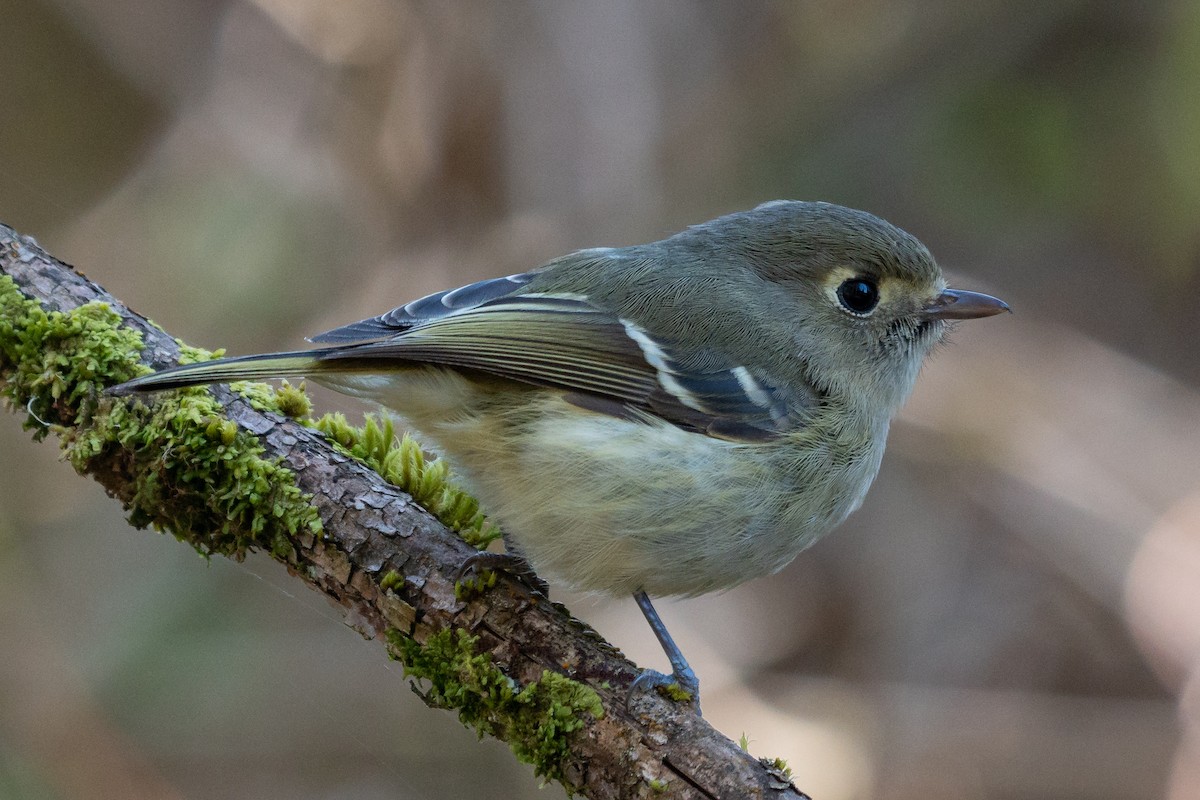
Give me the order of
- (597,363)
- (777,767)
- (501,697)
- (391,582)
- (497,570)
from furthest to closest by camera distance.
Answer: (597,363) < (497,570) < (391,582) < (501,697) < (777,767)

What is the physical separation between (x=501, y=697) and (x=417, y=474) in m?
0.71

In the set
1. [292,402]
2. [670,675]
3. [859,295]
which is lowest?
[670,675]

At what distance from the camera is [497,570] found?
92.7 inches

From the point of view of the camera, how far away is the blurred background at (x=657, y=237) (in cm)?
473

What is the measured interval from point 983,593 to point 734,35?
10.5 ft

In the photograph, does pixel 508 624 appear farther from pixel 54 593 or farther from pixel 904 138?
pixel 904 138

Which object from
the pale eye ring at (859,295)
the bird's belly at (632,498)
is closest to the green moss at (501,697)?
the bird's belly at (632,498)

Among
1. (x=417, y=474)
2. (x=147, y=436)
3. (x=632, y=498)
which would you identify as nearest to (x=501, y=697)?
(x=632, y=498)

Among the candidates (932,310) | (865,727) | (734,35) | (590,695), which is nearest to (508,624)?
(590,695)

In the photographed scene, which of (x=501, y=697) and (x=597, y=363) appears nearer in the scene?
(x=501, y=697)

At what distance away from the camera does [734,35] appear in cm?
561

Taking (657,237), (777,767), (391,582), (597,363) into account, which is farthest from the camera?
(657,237)

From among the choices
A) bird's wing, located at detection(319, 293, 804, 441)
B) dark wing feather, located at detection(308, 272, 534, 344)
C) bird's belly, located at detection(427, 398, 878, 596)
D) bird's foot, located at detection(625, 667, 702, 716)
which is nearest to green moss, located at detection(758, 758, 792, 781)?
bird's foot, located at detection(625, 667, 702, 716)

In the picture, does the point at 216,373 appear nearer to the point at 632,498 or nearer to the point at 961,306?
the point at 632,498
